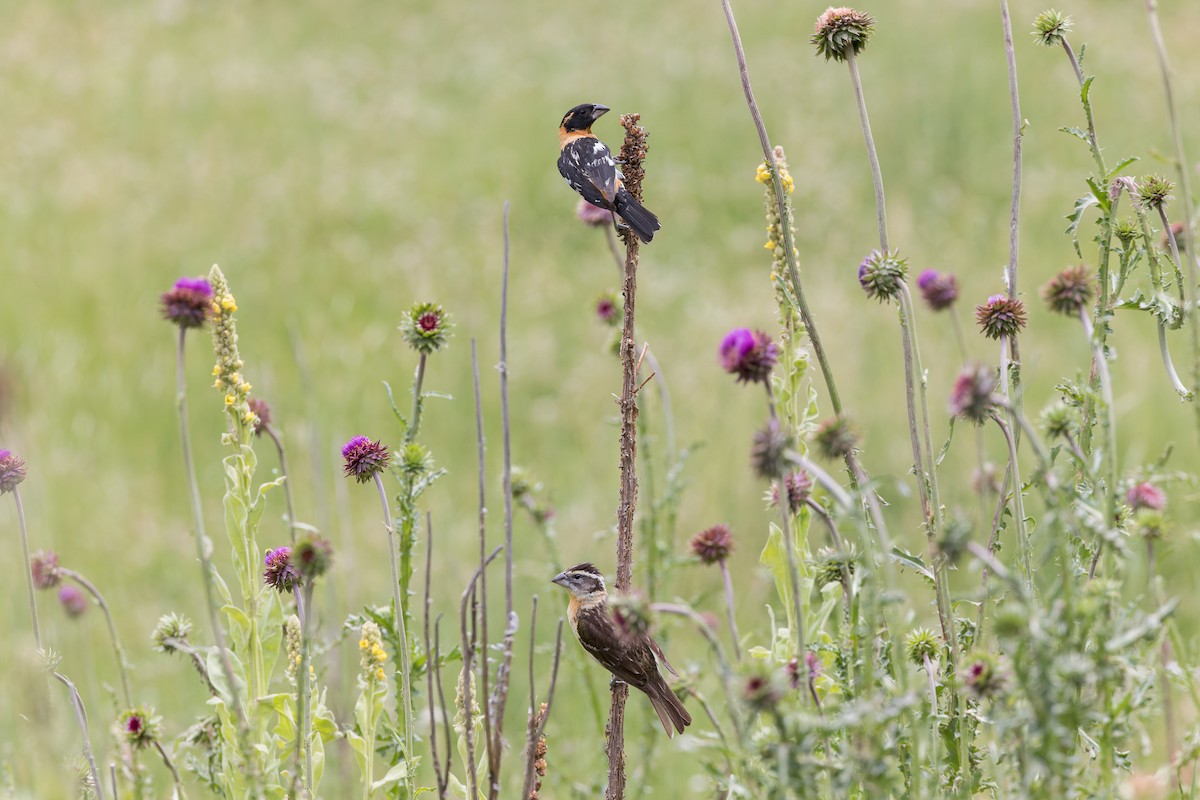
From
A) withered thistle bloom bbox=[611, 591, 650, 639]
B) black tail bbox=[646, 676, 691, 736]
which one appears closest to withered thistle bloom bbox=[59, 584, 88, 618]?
black tail bbox=[646, 676, 691, 736]

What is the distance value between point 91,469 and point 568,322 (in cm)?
369

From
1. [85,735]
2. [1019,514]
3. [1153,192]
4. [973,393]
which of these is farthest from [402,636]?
[1153,192]

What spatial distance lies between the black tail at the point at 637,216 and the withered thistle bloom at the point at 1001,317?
0.76 meters

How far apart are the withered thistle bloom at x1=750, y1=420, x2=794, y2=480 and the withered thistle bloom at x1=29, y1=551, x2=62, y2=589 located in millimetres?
1860

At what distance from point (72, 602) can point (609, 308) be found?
6.06 feet

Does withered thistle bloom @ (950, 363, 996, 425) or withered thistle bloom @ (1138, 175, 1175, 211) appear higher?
withered thistle bloom @ (1138, 175, 1175, 211)

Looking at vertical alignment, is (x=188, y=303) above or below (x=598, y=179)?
below

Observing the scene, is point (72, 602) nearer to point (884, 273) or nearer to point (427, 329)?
point (427, 329)

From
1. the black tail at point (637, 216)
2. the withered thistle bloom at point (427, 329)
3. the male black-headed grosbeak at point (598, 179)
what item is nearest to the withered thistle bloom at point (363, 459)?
the withered thistle bloom at point (427, 329)

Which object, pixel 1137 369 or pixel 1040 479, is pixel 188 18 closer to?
pixel 1137 369

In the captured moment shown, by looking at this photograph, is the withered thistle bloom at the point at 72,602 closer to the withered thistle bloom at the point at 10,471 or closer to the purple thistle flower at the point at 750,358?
the withered thistle bloom at the point at 10,471

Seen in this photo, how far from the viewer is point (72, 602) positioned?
3.54m

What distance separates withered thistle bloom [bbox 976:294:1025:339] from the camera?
98.3 inches

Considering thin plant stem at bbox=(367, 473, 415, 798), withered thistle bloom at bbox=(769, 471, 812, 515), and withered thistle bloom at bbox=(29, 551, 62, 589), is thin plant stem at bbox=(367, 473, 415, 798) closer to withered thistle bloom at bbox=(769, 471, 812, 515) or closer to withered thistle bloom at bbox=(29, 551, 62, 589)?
withered thistle bloom at bbox=(769, 471, 812, 515)
